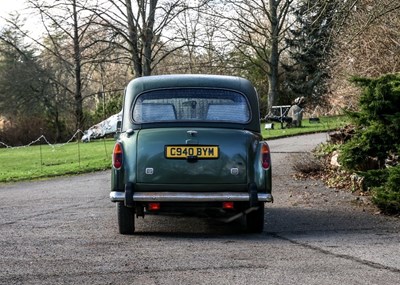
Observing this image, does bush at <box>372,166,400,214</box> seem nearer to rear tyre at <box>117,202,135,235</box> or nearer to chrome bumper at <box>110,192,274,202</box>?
chrome bumper at <box>110,192,274,202</box>

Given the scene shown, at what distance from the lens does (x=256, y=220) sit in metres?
7.90

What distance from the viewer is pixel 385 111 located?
10.3 meters

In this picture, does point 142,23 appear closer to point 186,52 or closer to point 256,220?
point 186,52

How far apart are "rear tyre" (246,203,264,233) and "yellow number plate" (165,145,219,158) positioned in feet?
3.09

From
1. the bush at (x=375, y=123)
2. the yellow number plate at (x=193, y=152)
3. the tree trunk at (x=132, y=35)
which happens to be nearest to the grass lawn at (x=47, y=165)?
the tree trunk at (x=132, y=35)

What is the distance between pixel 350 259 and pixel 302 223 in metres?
2.79

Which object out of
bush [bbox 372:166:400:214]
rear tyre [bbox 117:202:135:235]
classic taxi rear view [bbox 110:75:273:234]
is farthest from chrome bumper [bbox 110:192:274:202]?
bush [bbox 372:166:400:214]

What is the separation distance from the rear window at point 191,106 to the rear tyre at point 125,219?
1.24 meters

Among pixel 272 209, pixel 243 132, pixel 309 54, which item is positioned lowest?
pixel 272 209

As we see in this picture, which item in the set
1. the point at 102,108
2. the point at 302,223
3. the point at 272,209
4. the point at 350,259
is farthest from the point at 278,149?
the point at 102,108

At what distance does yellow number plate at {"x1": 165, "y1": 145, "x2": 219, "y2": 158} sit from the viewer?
7531 mm

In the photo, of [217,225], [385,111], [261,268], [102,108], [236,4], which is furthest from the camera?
[102,108]

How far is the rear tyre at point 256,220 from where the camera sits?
7840 millimetres

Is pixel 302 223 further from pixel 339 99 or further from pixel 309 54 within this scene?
pixel 309 54
